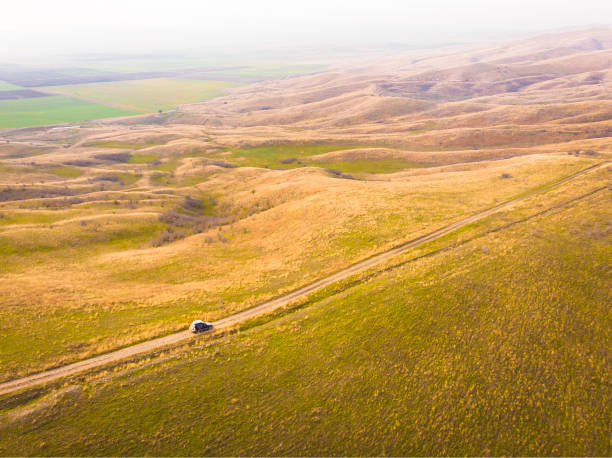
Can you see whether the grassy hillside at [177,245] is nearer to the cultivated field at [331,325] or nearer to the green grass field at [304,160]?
the cultivated field at [331,325]

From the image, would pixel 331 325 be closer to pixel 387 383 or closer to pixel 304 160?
pixel 387 383

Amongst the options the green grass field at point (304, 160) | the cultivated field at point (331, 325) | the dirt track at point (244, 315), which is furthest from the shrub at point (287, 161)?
the dirt track at point (244, 315)

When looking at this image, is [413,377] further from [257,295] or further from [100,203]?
[100,203]

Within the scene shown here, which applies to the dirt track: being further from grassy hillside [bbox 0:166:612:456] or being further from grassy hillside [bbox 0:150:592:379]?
grassy hillside [bbox 0:166:612:456]

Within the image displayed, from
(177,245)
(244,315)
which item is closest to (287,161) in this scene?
(177,245)

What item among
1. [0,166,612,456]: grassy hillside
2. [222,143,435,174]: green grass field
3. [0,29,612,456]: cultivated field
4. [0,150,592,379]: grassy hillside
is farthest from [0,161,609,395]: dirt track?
[222,143,435,174]: green grass field
